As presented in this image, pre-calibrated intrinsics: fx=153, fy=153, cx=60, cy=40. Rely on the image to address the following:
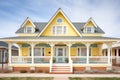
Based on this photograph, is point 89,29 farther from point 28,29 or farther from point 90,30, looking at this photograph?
point 28,29

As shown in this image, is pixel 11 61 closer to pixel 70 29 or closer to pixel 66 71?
pixel 66 71

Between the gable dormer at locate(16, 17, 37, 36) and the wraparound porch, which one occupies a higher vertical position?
the gable dormer at locate(16, 17, 37, 36)

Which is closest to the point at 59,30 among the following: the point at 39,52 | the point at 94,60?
the point at 39,52

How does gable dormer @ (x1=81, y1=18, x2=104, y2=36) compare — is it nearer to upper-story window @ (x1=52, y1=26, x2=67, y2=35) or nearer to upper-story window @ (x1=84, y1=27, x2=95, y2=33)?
upper-story window @ (x1=84, y1=27, x2=95, y2=33)

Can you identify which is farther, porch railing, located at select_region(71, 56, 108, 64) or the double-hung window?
the double-hung window

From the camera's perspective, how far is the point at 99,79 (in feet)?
51.1

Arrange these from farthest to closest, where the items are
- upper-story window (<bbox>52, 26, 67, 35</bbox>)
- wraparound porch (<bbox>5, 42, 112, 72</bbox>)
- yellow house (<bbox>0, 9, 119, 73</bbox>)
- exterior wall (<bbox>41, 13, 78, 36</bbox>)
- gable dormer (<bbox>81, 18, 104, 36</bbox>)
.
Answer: gable dormer (<bbox>81, 18, 104, 36</bbox>) < upper-story window (<bbox>52, 26, 67, 35</bbox>) < exterior wall (<bbox>41, 13, 78, 36</bbox>) < yellow house (<bbox>0, 9, 119, 73</bbox>) < wraparound porch (<bbox>5, 42, 112, 72</bbox>)

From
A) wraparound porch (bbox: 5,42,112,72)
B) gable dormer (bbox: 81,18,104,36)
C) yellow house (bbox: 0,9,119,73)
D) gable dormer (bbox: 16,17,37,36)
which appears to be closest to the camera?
wraparound porch (bbox: 5,42,112,72)

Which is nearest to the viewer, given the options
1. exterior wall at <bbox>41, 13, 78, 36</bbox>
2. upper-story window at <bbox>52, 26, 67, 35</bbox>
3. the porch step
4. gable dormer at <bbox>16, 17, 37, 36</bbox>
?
the porch step

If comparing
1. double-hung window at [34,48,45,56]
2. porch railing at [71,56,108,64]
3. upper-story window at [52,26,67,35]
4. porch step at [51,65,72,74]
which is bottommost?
porch step at [51,65,72,74]

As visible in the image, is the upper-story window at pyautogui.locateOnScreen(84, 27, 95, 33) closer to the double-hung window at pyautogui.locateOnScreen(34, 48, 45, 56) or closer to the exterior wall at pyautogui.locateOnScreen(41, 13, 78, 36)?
the exterior wall at pyautogui.locateOnScreen(41, 13, 78, 36)

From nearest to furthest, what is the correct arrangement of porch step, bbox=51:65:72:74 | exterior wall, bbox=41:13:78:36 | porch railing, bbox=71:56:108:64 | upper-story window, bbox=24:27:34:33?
porch step, bbox=51:65:72:74, porch railing, bbox=71:56:108:64, exterior wall, bbox=41:13:78:36, upper-story window, bbox=24:27:34:33

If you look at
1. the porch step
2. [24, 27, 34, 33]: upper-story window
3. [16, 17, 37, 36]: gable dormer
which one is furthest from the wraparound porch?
[24, 27, 34, 33]: upper-story window

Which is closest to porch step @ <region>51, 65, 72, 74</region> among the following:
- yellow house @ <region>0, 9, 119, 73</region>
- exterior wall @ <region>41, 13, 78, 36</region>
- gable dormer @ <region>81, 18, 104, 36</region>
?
yellow house @ <region>0, 9, 119, 73</region>
